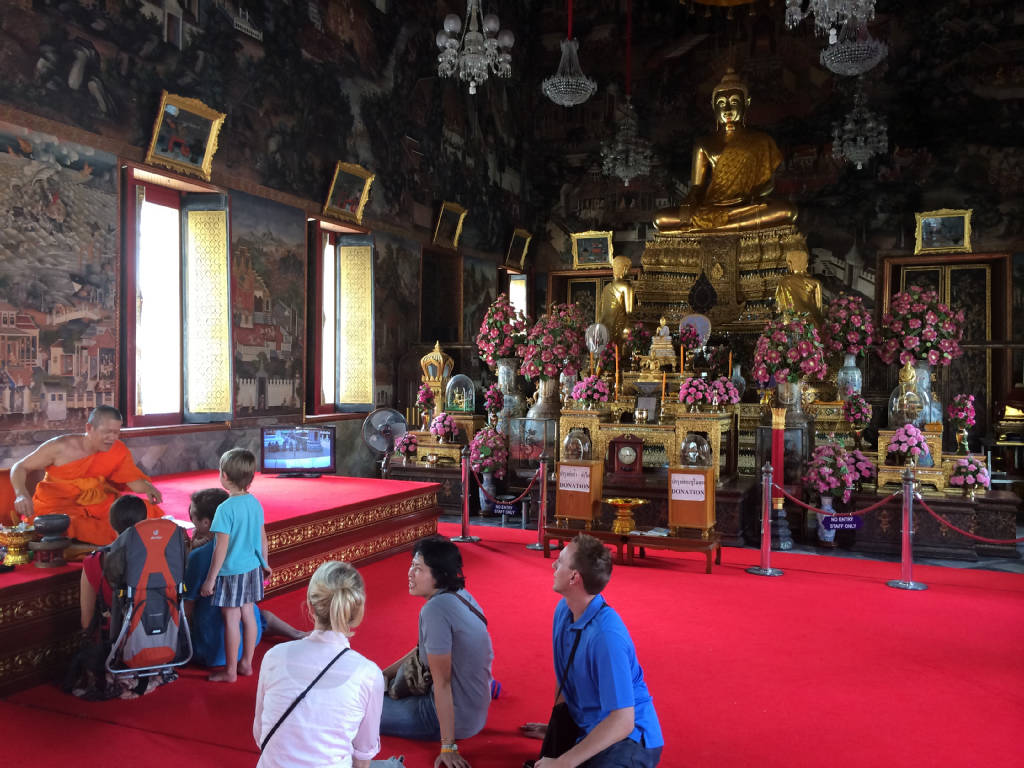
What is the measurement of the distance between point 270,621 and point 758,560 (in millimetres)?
4316

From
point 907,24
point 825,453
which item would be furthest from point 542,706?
point 907,24

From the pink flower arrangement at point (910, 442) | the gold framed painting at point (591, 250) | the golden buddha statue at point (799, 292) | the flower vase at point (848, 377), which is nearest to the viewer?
the pink flower arrangement at point (910, 442)

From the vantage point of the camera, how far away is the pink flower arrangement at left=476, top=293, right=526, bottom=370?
1046cm

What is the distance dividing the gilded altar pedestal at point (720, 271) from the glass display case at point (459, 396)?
271cm

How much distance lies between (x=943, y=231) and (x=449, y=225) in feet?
25.5

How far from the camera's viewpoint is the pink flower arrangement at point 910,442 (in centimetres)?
799

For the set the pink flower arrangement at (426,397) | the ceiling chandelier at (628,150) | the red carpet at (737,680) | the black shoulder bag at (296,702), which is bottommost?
the red carpet at (737,680)

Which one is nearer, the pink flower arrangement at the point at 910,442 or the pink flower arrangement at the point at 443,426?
the pink flower arrangement at the point at 910,442

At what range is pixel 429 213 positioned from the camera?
491 inches

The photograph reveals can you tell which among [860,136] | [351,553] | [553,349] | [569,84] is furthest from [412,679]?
[860,136]

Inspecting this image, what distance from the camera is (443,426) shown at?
992cm

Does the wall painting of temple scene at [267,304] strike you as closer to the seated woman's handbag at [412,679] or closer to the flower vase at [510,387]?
the flower vase at [510,387]

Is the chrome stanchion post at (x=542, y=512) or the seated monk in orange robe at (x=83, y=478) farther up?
the seated monk in orange robe at (x=83, y=478)

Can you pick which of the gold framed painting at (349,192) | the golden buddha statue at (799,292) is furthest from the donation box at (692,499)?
the gold framed painting at (349,192)
